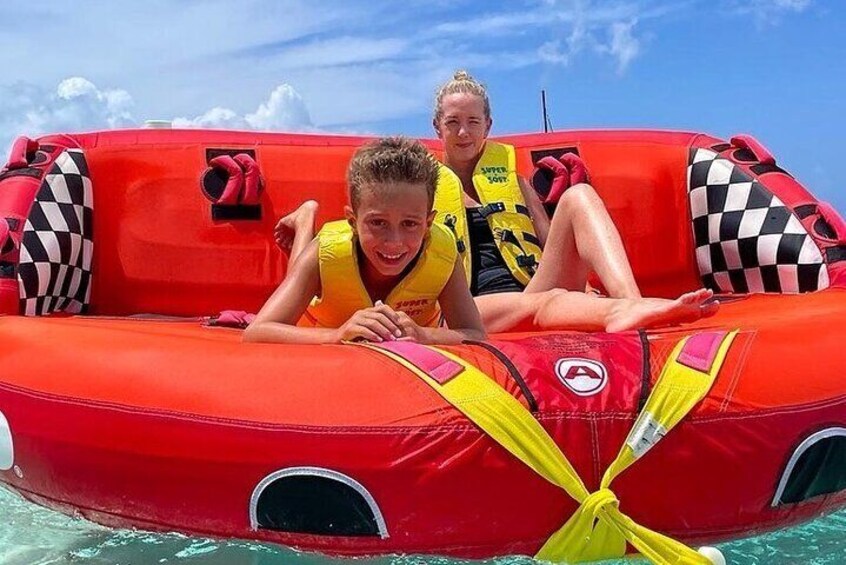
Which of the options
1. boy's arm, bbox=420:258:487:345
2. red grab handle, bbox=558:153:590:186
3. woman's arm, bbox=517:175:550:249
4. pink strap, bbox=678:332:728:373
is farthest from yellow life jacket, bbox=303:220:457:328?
red grab handle, bbox=558:153:590:186

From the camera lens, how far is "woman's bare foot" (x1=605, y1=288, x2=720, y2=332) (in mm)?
1956

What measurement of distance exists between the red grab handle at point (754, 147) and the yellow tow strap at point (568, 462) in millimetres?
1692

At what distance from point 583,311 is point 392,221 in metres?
0.56

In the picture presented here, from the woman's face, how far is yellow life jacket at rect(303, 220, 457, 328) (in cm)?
80

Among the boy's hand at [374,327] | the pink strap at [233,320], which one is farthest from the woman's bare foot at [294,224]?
the boy's hand at [374,327]

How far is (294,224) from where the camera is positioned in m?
2.80

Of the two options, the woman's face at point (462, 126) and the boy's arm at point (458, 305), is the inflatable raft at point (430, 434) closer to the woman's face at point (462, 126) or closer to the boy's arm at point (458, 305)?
the boy's arm at point (458, 305)

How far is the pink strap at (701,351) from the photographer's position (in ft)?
5.35

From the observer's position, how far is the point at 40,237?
107 inches

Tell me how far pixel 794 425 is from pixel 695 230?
1.56 meters

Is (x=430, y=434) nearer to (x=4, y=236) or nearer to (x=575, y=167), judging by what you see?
(x=4, y=236)

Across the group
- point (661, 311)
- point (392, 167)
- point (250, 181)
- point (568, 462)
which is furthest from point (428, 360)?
point (250, 181)

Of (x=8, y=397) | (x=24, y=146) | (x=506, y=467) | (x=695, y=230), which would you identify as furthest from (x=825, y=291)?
(x=24, y=146)

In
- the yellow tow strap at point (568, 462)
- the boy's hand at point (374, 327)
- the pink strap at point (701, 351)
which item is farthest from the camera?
the boy's hand at point (374, 327)
